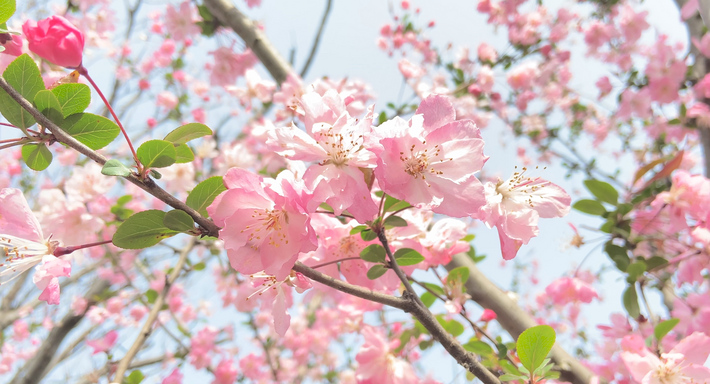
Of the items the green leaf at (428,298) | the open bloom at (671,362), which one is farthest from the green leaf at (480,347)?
the open bloom at (671,362)

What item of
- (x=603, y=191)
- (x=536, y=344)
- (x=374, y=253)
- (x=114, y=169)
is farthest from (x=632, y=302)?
(x=114, y=169)

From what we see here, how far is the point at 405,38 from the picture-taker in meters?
4.16

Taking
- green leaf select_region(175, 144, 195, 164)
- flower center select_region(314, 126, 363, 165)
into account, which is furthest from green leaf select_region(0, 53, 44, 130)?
flower center select_region(314, 126, 363, 165)

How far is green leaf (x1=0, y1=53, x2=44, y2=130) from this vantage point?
0.65 m

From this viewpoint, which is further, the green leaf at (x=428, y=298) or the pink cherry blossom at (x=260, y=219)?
the green leaf at (x=428, y=298)

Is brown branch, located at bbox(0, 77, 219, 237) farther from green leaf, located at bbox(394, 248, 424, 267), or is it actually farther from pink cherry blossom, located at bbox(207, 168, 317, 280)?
green leaf, located at bbox(394, 248, 424, 267)

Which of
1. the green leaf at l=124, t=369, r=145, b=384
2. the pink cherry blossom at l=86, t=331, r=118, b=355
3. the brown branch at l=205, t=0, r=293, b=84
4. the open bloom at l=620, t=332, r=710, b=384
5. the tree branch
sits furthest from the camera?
the tree branch

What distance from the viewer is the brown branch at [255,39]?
1914mm

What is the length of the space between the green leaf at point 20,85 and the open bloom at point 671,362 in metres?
1.46

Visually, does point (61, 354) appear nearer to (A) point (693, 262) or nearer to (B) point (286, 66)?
(B) point (286, 66)

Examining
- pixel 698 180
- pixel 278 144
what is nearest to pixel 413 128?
pixel 278 144

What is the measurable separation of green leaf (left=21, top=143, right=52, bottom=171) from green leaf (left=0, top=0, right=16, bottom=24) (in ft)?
0.74

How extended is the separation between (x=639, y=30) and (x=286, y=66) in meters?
3.36

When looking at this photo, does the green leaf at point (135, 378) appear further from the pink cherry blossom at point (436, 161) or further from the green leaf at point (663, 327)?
the green leaf at point (663, 327)
